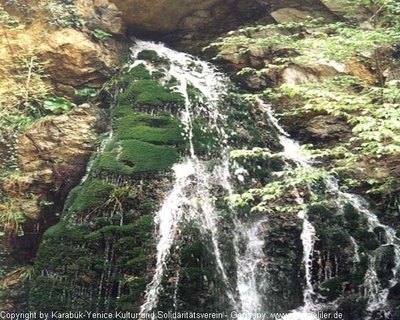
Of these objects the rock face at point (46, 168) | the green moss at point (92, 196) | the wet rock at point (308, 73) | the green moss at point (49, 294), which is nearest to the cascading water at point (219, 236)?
the green moss at point (92, 196)

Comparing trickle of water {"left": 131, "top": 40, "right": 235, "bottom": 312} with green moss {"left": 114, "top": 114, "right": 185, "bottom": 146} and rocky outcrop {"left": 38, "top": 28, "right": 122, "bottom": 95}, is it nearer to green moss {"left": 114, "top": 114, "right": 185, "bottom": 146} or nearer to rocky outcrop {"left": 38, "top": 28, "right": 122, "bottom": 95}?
green moss {"left": 114, "top": 114, "right": 185, "bottom": 146}

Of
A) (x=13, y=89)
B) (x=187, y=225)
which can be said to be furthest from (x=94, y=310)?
(x=13, y=89)

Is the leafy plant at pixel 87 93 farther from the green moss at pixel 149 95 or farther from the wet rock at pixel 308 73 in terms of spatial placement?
the wet rock at pixel 308 73

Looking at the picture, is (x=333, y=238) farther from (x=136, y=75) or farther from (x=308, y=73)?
(x=136, y=75)

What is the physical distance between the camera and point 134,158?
6.70m

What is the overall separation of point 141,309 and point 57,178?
321 cm

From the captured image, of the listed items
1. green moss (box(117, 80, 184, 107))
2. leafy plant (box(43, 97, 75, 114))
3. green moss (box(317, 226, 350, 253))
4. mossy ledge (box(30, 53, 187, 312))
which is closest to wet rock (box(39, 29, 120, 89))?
leafy plant (box(43, 97, 75, 114))

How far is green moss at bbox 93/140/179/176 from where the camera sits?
6552mm

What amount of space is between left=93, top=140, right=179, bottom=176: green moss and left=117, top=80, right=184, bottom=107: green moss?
1.30 m

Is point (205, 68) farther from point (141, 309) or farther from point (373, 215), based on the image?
point (141, 309)

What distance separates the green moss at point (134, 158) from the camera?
655 cm

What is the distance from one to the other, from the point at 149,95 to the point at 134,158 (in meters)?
1.91

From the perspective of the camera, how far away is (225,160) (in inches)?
286

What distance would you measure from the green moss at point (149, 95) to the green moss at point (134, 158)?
130 cm
